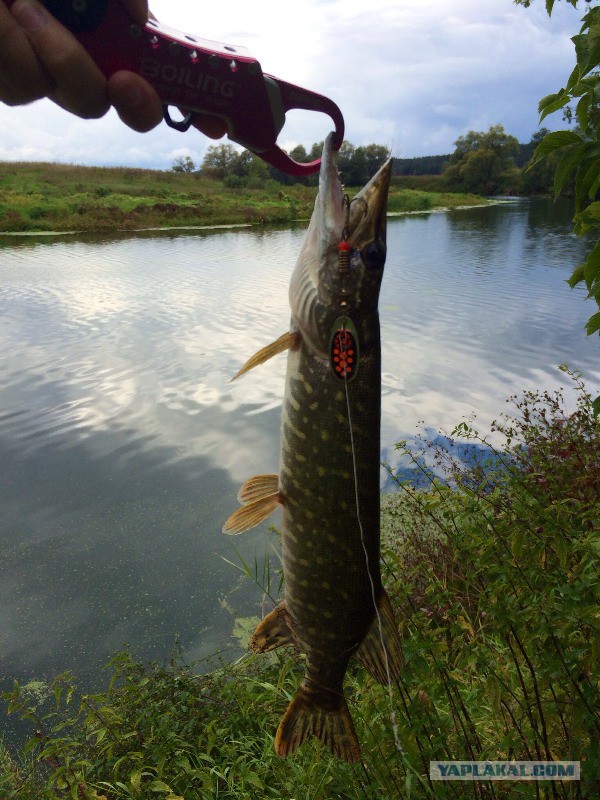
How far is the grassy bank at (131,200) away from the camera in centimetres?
3129

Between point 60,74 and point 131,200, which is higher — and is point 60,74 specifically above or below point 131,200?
below

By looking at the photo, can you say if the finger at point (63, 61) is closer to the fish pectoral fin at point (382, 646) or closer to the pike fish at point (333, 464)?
the pike fish at point (333, 464)

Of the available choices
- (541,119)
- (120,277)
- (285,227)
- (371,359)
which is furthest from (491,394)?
(285,227)

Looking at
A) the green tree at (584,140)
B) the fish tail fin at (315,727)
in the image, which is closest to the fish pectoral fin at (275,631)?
the fish tail fin at (315,727)

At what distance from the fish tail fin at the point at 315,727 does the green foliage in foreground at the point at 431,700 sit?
0.18m

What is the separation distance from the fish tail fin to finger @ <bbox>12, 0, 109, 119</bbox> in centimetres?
178

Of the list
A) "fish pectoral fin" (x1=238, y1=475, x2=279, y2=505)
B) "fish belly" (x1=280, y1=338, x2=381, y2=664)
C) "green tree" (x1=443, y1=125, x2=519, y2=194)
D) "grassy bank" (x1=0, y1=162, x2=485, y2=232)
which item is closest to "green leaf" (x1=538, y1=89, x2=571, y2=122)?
"fish belly" (x1=280, y1=338, x2=381, y2=664)

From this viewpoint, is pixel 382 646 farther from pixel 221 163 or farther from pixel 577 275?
pixel 221 163

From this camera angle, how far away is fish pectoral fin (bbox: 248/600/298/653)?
1.80m

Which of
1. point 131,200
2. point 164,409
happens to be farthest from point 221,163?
point 164,409

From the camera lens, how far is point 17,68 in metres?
1.29

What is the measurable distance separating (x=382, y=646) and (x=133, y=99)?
5.38 ft

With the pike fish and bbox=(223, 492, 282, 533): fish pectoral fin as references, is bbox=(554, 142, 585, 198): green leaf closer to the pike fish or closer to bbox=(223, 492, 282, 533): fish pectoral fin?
the pike fish

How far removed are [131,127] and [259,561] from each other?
13.8ft
